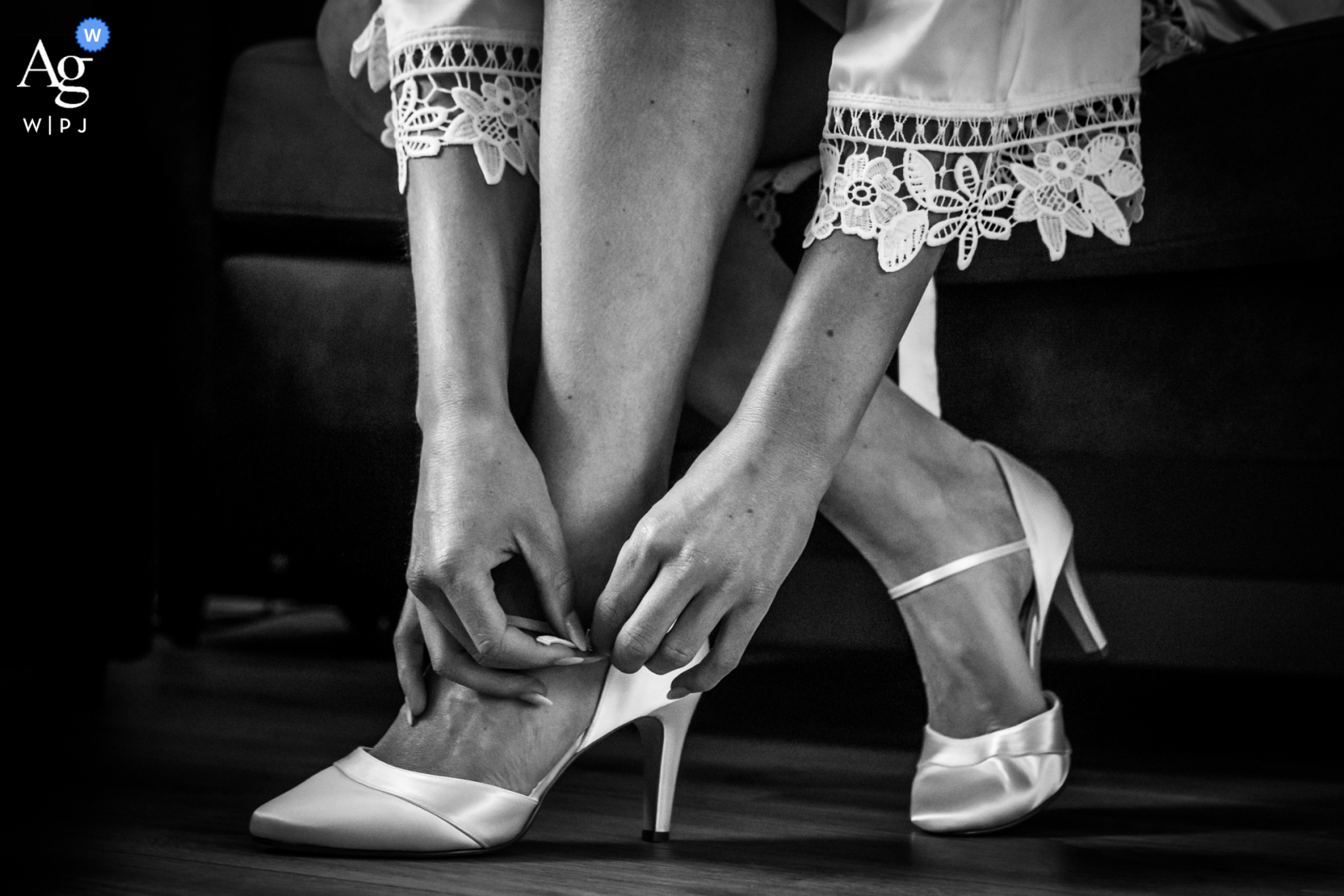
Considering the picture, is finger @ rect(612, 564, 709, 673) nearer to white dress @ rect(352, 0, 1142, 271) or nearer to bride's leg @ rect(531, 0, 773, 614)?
bride's leg @ rect(531, 0, 773, 614)

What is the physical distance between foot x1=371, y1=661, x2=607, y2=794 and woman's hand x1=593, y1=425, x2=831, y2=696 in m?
0.04

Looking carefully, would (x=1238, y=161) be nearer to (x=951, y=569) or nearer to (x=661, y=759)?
(x=951, y=569)

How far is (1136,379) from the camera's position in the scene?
0.79 m

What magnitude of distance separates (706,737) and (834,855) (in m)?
0.29

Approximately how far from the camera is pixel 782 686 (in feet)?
3.36

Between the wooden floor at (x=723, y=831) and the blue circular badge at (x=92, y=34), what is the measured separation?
489 mm

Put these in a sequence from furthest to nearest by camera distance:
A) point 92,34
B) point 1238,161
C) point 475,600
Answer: point 92,34
point 1238,161
point 475,600

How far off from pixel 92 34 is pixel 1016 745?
33.0 inches

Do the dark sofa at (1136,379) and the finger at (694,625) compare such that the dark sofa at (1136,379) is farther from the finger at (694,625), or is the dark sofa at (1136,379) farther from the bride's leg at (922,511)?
the finger at (694,625)

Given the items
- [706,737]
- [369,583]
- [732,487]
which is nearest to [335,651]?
[369,583]

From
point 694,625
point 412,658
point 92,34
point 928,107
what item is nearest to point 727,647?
point 694,625

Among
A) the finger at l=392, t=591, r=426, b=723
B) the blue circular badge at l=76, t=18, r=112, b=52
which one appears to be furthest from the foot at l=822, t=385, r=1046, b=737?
the blue circular badge at l=76, t=18, r=112, b=52

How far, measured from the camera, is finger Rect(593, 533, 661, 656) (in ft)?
1.59

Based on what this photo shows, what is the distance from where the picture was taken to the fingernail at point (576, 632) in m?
0.51
